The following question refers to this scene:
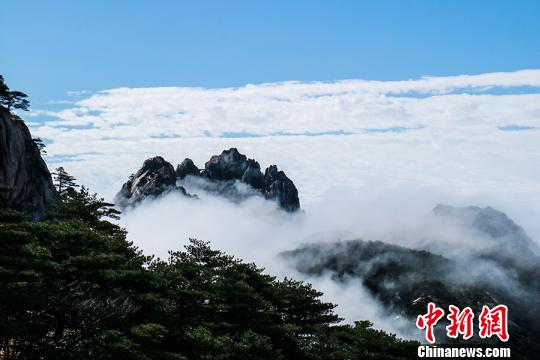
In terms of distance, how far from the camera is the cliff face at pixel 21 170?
62562mm

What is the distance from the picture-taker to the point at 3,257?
26391 millimetres

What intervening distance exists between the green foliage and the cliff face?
23.0m

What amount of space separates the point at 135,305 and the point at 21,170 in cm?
4413

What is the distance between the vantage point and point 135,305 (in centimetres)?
3234

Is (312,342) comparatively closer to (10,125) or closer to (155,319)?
(155,319)

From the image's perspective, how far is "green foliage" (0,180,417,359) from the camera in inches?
1085

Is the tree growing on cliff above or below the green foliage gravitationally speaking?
above

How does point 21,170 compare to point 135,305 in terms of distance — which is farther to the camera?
point 21,170

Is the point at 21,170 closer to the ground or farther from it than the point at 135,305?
farther from it

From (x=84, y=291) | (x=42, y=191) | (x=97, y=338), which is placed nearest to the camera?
(x=97, y=338)

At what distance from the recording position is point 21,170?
67000 millimetres

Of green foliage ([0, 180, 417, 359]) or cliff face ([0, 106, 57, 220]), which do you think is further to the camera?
cliff face ([0, 106, 57, 220])

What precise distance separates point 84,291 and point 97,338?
5231mm

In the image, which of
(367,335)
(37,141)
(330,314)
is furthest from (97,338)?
(37,141)
